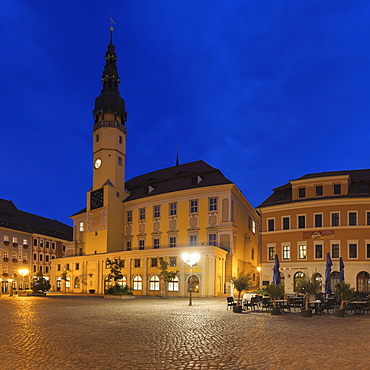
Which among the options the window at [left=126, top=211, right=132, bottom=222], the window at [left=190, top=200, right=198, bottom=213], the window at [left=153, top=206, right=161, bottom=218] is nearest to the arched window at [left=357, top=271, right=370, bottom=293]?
the window at [left=190, top=200, right=198, bottom=213]

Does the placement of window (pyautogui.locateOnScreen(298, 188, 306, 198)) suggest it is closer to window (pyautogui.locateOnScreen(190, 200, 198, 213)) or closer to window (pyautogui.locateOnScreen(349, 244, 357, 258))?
window (pyautogui.locateOnScreen(349, 244, 357, 258))

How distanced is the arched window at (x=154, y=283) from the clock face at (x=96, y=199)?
14.8m

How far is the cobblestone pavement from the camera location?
1000cm

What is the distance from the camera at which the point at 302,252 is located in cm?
4656

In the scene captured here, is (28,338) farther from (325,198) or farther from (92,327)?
(325,198)

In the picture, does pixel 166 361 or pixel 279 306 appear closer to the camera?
pixel 166 361

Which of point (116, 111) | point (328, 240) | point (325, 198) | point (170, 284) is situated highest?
point (116, 111)

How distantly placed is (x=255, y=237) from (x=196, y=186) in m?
15.9

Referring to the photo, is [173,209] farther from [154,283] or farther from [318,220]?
[318,220]

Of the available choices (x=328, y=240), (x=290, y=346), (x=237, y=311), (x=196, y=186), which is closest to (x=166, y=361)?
(x=290, y=346)

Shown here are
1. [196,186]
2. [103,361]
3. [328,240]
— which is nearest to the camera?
[103,361]

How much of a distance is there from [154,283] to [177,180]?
47.3ft

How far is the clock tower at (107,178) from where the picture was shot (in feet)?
196

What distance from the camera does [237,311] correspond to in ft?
77.9
